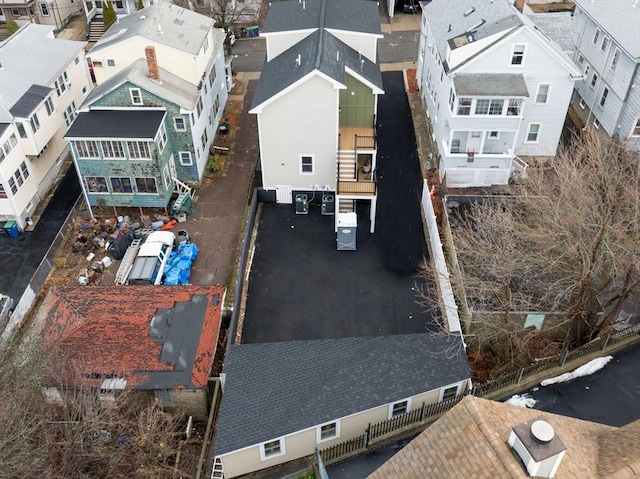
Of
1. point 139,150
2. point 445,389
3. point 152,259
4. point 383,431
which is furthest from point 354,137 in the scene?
point 383,431

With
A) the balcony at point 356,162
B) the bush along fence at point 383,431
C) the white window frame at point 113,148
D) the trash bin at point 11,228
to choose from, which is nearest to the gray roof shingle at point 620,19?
the balcony at point 356,162

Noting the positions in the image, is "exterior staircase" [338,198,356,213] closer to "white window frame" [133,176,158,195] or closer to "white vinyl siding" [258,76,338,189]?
"white vinyl siding" [258,76,338,189]

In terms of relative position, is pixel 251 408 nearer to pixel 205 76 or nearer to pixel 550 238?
pixel 550 238

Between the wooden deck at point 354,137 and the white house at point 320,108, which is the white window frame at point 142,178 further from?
the wooden deck at point 354,137

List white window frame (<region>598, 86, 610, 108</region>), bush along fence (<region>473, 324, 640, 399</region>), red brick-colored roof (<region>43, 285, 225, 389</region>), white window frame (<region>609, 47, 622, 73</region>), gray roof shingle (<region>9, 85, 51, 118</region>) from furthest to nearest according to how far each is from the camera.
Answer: white window frame (<region>598, 86, 610, 108</region>) < white window frame (<region>609, 47, 622, 73</region>) < gray roof shingle (<region>9, 85, 51, 118</region>) < red brick-colored roof (<region>43, 285, 225, 389</region>) < bush along fence (<region>473, 324, 640, 399</region>)

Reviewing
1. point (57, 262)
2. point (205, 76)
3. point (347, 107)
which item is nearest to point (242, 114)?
point (205, 76)

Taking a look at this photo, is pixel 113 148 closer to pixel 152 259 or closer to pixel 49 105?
pixel 152 259

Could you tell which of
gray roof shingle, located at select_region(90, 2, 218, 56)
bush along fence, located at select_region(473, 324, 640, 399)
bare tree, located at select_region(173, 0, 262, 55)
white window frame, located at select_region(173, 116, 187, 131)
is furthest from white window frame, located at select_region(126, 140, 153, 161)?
bush along fence, located at select_region(473, 324, 640, 399)
